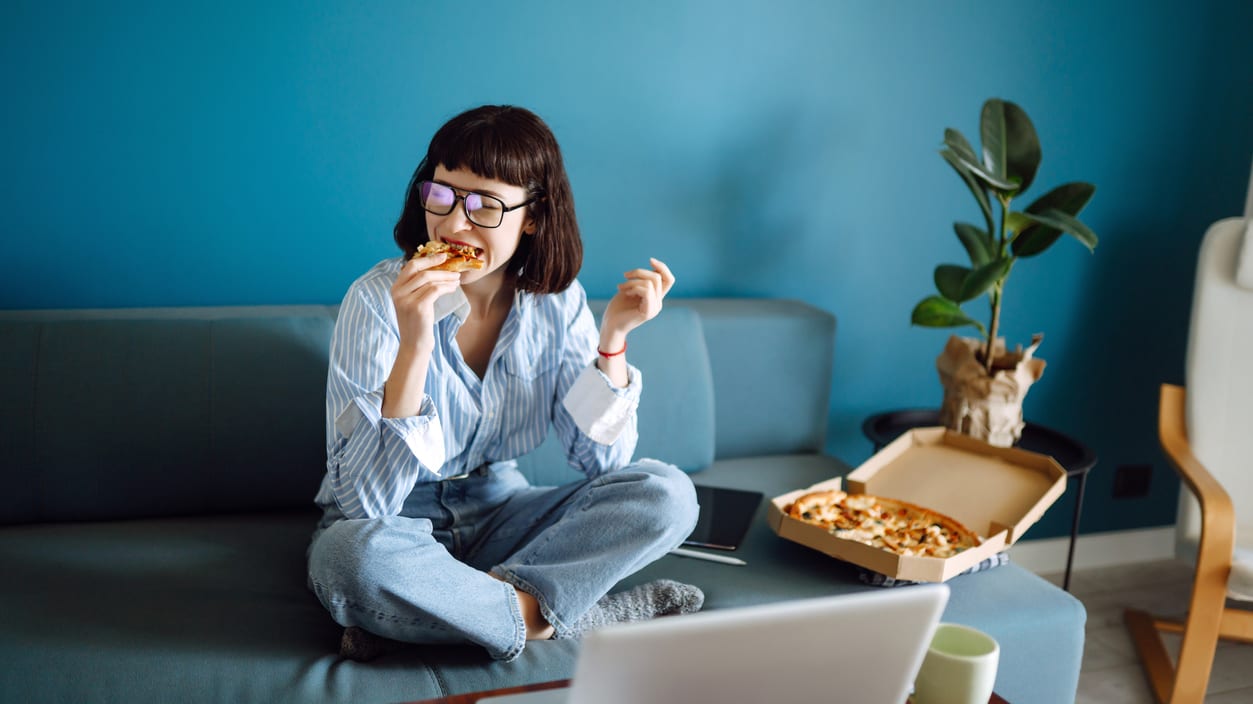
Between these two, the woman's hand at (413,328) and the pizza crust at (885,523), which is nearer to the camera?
the woman's hand at (413,328)

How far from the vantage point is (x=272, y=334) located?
1891mm

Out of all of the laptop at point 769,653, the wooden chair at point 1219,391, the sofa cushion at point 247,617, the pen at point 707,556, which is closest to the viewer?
the laptop at point 769,653

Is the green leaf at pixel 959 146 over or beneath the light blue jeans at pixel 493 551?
over

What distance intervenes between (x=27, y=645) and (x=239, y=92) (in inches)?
44.0

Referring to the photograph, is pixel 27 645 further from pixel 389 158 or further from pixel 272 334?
pixel 389 158

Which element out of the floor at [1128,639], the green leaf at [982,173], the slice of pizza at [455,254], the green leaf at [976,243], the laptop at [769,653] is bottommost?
the floor at [1128,639]

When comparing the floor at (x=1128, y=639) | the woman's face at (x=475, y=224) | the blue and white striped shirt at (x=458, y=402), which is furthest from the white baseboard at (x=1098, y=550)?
the woman's face at (x=475, y=224)

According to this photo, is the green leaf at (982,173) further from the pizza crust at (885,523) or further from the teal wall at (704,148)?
the pizza crust at (885,523)

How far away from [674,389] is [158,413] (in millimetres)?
1016

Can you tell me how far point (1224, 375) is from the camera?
2387mm

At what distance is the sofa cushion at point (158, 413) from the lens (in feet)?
5.78

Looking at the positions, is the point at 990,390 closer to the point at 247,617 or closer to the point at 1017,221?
the point at 1017,221

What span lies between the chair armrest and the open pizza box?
341mm

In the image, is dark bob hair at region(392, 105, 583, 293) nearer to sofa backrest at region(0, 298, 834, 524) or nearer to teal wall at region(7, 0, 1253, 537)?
sofa backrest at region(0, 298, 834, 524)
